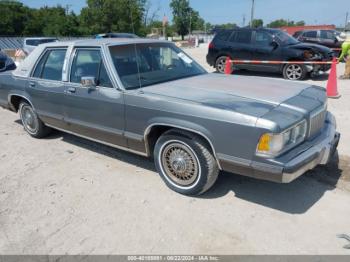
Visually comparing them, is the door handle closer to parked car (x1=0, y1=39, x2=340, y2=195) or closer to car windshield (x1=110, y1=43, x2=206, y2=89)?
parked car (x1=0, y1=39, x2=340, y2=195)

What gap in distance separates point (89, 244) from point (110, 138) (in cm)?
159

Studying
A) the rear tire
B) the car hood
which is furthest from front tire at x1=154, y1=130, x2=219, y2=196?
the rear tire

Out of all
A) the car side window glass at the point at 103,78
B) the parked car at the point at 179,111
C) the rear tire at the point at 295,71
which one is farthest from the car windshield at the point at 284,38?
the car side window glass at the point at 103,78

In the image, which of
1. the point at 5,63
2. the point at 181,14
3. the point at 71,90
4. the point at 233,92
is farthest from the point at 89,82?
the point at 181,14

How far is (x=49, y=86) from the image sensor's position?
498cm

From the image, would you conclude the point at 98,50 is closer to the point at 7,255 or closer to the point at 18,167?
the point at 18,167

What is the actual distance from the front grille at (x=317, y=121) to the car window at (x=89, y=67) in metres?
2.39

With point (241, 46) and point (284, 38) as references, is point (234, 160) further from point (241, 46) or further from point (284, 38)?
point (241, 46)

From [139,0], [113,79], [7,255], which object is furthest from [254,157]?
[139,0]

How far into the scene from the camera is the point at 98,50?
4.35 m

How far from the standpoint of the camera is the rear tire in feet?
36.3

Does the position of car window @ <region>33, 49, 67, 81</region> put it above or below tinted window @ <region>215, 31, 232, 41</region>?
below

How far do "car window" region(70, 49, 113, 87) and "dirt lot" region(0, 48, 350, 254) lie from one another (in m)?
1.22

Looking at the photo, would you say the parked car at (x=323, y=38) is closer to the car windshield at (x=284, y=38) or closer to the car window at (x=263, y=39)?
the car windshield at (x=284, y=38)
